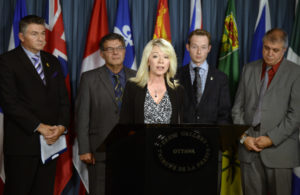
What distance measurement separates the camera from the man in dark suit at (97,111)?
10.9 feet

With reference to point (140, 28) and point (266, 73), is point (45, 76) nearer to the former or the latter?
point (140, 28)

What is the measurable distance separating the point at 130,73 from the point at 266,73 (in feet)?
4.27

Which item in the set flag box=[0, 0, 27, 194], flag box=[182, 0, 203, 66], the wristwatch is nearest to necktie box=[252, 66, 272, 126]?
the wristwatch

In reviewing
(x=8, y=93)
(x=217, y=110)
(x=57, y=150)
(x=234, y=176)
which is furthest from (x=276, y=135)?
(x=8, y=93)

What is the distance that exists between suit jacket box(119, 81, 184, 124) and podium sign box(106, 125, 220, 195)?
576 mm

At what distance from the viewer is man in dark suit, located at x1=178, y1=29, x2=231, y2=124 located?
10.5 ft

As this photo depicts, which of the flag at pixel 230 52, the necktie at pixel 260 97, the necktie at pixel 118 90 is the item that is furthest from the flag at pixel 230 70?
the necktie at pixel 118 90

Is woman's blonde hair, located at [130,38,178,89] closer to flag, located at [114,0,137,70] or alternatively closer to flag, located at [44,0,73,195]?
flag, located at [114,0,137,70]

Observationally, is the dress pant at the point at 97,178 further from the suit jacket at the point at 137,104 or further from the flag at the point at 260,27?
the flag at the point at 260,27

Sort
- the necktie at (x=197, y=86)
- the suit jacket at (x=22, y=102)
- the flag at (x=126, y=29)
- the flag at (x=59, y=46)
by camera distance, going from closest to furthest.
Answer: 1. the suit jacket at (x=22, y=102)
2. the necktie at (x=197, y=86)
3. the flag at (x=59, y=46)
4. the flag at (x=126, y=29)

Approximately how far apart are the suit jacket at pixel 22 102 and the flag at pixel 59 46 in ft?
2.12

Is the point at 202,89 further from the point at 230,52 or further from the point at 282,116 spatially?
the point at 230,52

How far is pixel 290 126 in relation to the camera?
3045 millimetres

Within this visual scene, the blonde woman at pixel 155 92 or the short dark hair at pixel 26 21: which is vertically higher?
the short dark hair at pixel 26 21
